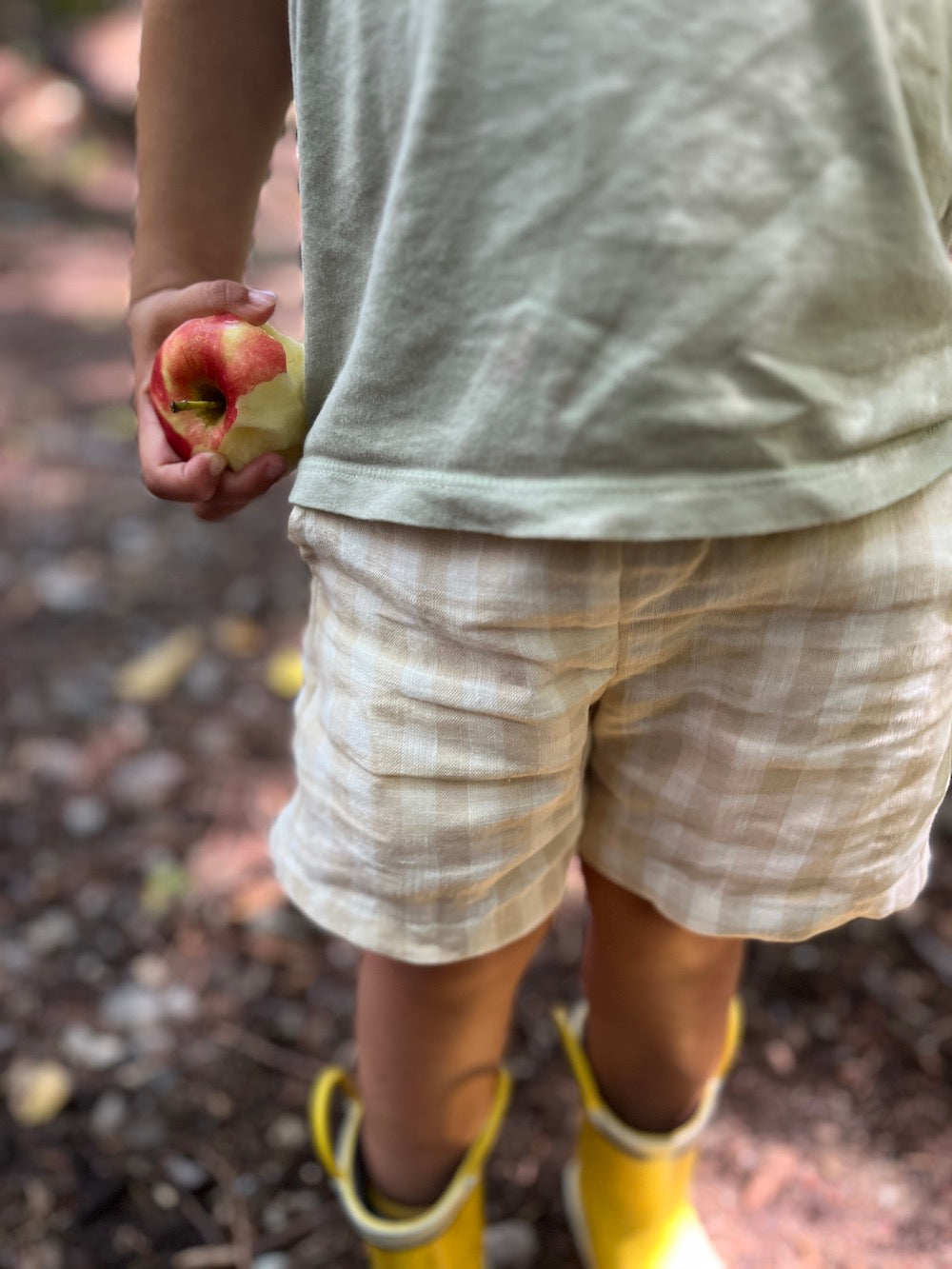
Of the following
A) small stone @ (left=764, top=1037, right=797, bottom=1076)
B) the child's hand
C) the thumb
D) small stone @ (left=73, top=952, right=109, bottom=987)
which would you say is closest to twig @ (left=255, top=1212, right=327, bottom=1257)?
small stone @ (left=73, top=952, right=109, bottom=987)

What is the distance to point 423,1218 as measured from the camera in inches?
36.2

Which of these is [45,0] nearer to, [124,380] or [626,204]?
[124,380]

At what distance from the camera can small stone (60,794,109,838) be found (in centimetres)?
149

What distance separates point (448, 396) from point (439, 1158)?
24.6 inches

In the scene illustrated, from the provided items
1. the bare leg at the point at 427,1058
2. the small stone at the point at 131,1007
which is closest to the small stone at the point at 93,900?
the small stone at the point at 131,1007

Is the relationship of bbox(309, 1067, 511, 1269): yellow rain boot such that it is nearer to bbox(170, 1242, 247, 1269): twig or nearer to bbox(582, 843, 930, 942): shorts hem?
bbox(170, 1242, 247, 1269): twig

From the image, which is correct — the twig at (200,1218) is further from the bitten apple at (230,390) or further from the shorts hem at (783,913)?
the bitten apple at (230,390)

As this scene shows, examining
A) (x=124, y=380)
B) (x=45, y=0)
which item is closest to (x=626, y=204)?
(x=124, y=380)

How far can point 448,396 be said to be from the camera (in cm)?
59

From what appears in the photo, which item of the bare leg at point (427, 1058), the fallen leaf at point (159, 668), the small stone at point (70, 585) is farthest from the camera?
the small stone at point (70, 585)

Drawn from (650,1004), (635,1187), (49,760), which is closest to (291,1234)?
(635,1187)

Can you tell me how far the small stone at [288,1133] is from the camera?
117cm

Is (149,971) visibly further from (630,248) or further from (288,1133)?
(630,248)

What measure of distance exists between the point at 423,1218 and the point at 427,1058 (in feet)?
0.61
